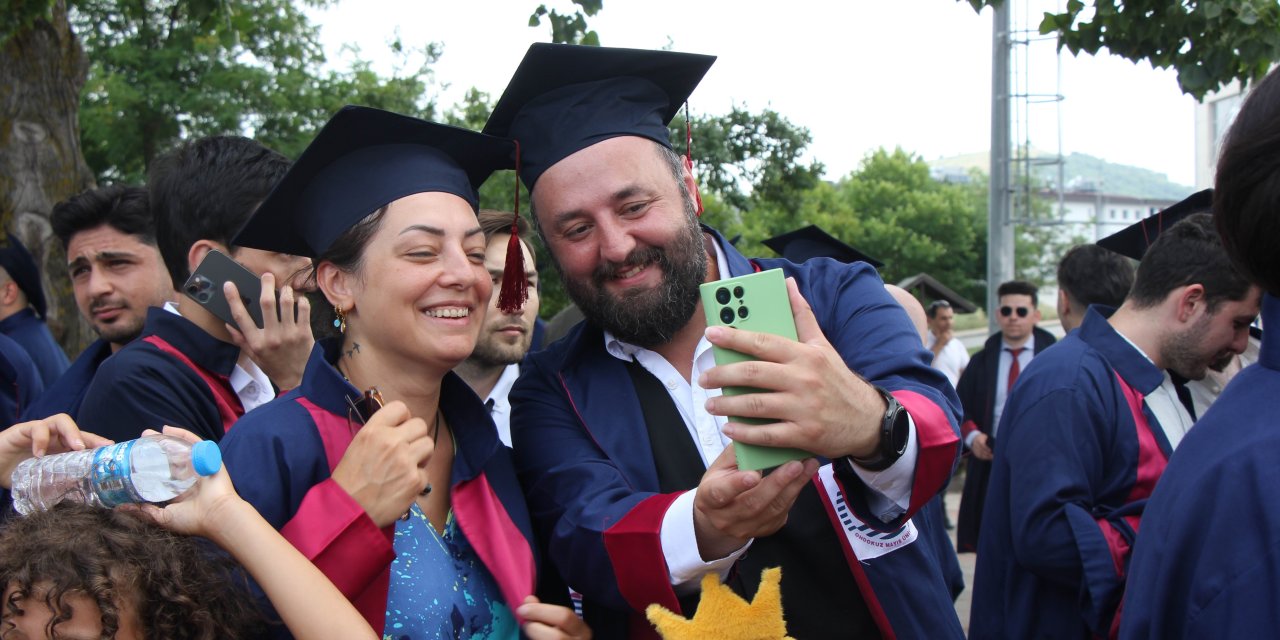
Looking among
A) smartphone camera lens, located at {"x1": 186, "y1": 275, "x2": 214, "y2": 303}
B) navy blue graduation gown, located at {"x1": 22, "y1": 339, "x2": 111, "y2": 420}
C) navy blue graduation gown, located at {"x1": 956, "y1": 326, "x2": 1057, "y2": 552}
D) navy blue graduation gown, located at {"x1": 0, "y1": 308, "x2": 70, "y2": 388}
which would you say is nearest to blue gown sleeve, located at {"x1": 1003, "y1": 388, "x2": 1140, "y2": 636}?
smartphone camera lens, located at {"x1": 186, "y1": 275, "x2": 214, "y2": 303}

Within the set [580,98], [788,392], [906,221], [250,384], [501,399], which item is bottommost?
[906,221]

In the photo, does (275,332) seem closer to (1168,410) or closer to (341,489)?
(341,489)

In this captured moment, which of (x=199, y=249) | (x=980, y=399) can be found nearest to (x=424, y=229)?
(x=199, y=249)

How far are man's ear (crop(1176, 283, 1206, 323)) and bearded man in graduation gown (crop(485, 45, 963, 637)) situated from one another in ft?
4.91

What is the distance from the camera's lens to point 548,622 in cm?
204

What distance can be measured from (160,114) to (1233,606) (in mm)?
19016

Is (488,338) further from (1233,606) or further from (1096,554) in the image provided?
(1233,606)

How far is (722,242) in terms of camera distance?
98.1 inches

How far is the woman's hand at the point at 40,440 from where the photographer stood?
2.05 m

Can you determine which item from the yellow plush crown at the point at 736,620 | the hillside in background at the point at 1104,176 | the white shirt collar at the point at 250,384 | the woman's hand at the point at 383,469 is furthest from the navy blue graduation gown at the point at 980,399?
the woman's hand at the point at 383,469

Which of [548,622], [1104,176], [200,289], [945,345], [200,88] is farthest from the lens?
[1104,176]

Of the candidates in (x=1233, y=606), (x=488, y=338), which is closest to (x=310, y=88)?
(x=488, y=338)

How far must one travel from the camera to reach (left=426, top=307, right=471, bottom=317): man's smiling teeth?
2.09 meters

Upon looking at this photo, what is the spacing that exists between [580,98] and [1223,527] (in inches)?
61.8
